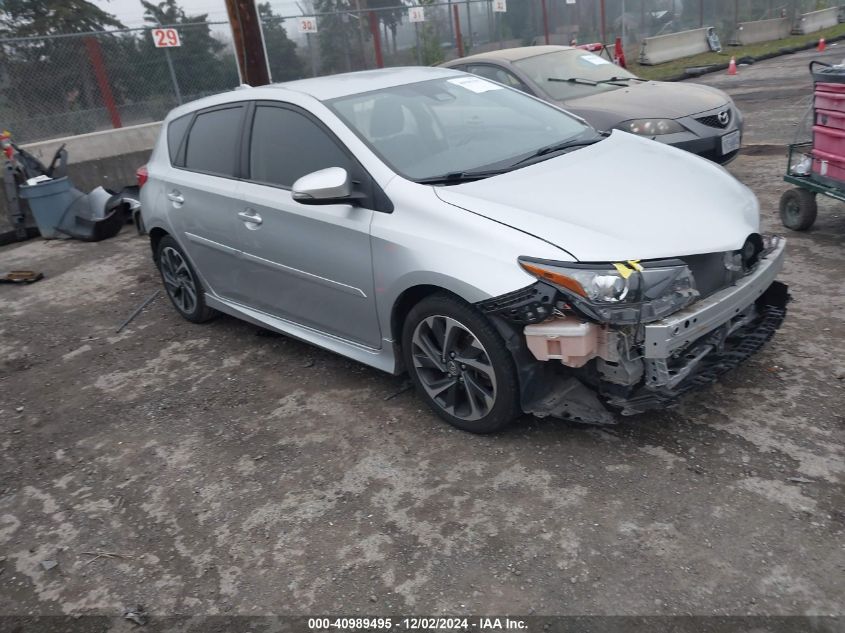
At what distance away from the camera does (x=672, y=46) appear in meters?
22.5

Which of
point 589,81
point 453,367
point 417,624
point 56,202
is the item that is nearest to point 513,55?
point 589,81

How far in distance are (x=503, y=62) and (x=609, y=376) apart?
576cm

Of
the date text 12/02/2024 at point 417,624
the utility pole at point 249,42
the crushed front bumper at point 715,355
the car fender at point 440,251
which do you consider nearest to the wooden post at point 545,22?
the utility pole at point 249,42

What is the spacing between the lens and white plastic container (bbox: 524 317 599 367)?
305cm

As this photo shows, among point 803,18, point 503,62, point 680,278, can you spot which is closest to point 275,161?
point 680,278

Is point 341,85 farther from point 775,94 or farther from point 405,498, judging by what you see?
point 775,94

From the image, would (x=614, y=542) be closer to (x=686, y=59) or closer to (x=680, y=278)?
(x=680, y=278)

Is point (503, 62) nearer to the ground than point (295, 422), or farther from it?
farther from it

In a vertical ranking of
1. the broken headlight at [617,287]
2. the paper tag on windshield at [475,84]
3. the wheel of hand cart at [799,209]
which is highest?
the paper tag on windshield at [475,84]

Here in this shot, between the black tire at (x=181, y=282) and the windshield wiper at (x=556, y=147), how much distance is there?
2.65 metres

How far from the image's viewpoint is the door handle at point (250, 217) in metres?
4.38

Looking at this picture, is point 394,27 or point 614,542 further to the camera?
point 394,27

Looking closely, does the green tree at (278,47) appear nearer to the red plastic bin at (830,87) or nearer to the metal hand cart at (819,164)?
the metal hand cart at (819,164)

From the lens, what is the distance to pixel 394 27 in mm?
16969
